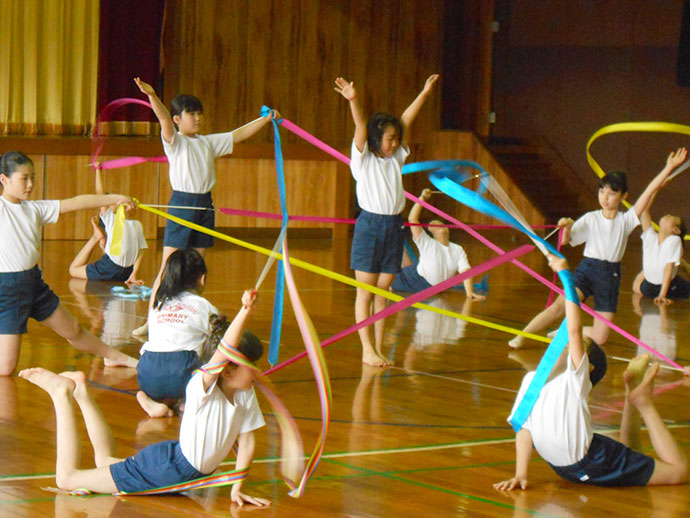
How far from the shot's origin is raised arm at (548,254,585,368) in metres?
3.58

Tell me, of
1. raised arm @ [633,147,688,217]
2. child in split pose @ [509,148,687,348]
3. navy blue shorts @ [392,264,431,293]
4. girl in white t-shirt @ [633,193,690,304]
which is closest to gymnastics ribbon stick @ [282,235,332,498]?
raised arm @ [633,147,688,217]

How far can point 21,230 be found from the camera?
500cm

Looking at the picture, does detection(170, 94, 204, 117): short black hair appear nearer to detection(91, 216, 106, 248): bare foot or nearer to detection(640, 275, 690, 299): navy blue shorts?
detection(91, 216, 106, 248): bare foot

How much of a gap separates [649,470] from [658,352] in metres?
2.86

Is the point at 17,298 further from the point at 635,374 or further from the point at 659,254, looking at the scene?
the point at 659,254

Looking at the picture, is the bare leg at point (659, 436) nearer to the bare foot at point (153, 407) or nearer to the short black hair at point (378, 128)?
the bare foot at point (153, 407)

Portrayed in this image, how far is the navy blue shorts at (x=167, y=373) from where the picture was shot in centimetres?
459

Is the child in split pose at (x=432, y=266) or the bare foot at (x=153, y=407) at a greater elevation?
the child in split pose at (x=432, y=266)

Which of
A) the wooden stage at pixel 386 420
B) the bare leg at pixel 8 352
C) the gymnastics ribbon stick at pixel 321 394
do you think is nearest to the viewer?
the gymnastics ribbon stick at pixel 321 394

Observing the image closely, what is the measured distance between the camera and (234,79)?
13.5 metres

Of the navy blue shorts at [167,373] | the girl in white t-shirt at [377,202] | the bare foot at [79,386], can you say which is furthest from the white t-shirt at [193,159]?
the bare foot at [79,386]

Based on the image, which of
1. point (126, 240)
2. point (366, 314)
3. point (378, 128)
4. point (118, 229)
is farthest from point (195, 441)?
point (126, 240)

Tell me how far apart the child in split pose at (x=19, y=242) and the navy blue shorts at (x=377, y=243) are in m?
1.46

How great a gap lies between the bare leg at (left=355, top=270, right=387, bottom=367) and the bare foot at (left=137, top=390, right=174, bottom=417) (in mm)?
1562
